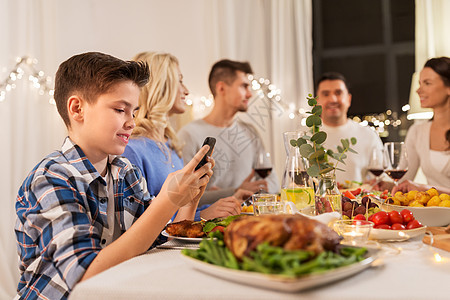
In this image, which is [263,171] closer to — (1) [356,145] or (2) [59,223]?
(2) [59,223]

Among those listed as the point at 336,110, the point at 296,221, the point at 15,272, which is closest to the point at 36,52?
the point at 15,272

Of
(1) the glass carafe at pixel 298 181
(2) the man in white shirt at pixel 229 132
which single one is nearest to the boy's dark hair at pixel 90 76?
(1) the glass carafe at pixel 298 181

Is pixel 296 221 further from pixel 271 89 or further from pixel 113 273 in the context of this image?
pixel 271 89

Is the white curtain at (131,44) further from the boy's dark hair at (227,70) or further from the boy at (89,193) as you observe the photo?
the boy at (89,193)

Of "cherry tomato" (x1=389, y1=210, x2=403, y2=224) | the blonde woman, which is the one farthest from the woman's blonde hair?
"cherry tomato" (x1=389, y1=210, x2=403, y2=224)

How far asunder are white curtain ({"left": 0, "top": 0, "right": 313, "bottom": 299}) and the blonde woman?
127 cm

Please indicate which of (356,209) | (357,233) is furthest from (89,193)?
(356,209)

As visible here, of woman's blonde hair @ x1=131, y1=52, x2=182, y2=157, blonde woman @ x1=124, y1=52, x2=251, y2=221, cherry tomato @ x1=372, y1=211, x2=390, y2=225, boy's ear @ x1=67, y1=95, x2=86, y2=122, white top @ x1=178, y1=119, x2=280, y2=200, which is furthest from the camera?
white top @ x1=178, y1=119, x2=280, y2=200

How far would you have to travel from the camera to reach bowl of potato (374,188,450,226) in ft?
4.73

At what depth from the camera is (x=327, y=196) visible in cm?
135

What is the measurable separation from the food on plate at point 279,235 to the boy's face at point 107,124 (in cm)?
62

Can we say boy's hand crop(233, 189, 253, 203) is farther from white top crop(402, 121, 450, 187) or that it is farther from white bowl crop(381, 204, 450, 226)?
white top crop(402, 121, 450, 187)

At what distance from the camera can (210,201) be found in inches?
112

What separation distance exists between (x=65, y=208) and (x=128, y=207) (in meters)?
0.41
